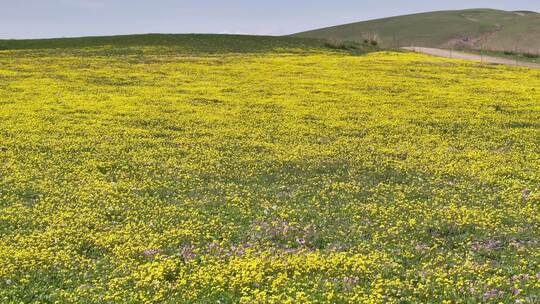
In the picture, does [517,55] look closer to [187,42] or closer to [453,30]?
[187,42]

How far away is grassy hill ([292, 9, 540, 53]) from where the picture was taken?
270 ft

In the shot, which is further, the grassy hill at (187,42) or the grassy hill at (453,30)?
the grassy hill at (453,30)

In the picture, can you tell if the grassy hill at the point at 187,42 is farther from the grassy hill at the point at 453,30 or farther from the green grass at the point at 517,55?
the green grass at the point at 517,55

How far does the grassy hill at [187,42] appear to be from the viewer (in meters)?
57.4

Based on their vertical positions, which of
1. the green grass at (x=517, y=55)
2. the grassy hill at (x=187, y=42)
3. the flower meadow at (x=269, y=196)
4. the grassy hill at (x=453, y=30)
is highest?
the grassy hill at (x=453, y=30)

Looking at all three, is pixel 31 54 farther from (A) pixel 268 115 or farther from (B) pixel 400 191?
(B) pixel 400 191

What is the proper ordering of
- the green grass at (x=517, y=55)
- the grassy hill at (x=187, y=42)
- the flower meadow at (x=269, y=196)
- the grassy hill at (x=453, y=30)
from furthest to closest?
the grassy hill at (x=453, y=30)
the grassy hill at (x=187, y=42)
the green grass at (x=517, y=55)
the flower meadow at (x=269, y=196)

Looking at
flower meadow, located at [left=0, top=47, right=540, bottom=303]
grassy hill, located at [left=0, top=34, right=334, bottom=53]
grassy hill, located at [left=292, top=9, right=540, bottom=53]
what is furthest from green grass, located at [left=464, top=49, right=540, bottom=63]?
flower meadow, located at [left=0, top=47, right=540, bottom=303]

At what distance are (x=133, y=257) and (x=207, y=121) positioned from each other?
14.4 meters

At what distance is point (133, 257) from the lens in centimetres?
1154

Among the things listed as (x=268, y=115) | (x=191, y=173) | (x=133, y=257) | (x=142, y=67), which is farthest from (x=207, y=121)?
(x=142, y=67)

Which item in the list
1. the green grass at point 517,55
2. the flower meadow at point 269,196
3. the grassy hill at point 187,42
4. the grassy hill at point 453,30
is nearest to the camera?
the flower meadow at point 269,196

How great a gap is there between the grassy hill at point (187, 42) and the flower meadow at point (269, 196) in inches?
1004

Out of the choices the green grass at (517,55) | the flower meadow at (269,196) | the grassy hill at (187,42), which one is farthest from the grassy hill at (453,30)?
the flower meadow at (269,196)
